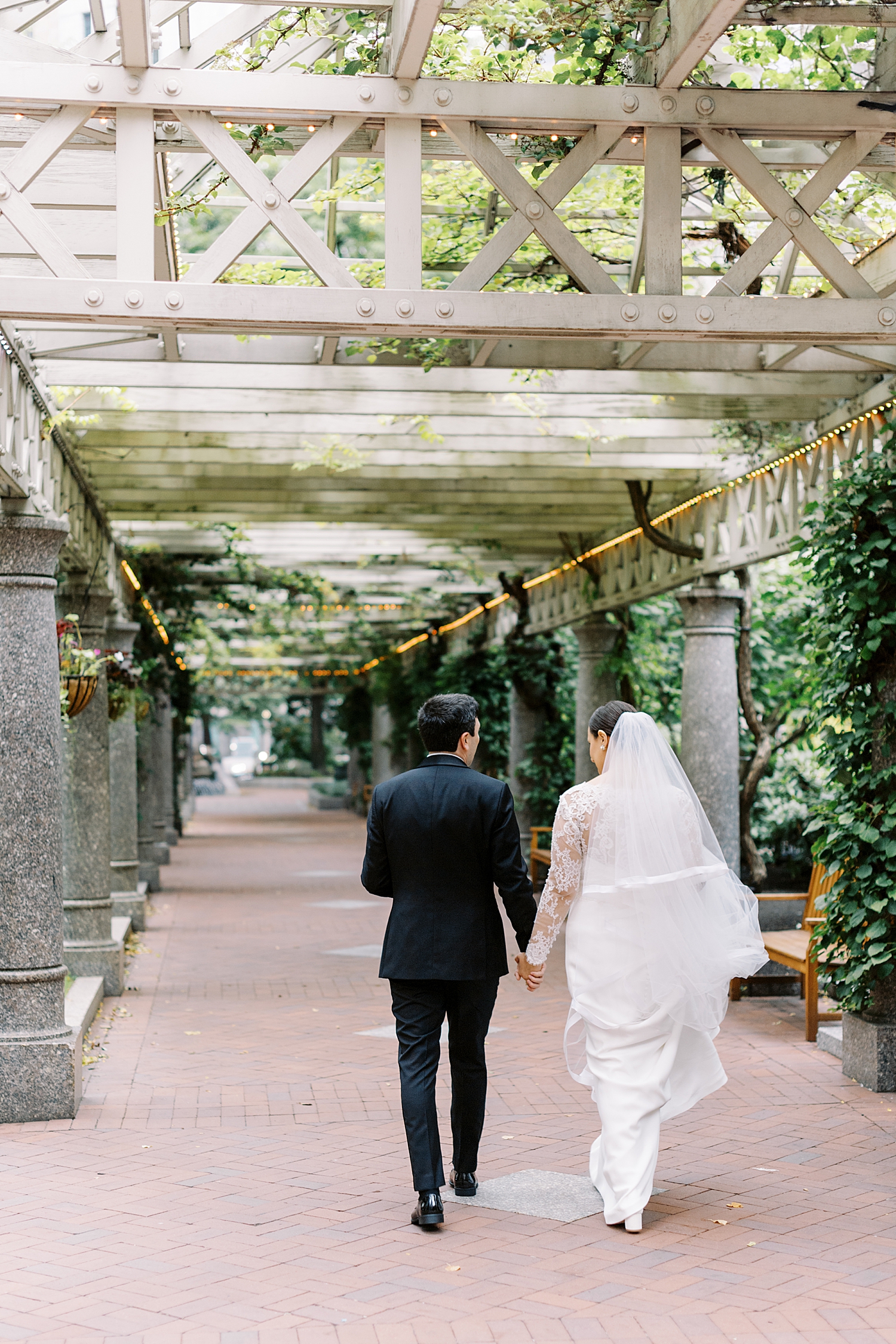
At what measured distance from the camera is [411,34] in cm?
425

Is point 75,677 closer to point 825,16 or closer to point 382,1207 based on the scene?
point 382,1207

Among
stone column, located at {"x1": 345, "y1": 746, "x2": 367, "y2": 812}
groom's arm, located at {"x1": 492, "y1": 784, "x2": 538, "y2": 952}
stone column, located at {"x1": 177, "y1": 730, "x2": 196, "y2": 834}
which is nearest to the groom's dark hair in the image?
groom's arm, located at {"x1": 492, "y1": 784, "x2": 538, "y2": 952}

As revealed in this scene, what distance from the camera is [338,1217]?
4957mm

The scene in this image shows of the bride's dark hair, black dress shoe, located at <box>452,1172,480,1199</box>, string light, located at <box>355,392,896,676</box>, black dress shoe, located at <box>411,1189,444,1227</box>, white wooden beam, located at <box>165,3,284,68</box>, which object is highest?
white wooden beam, located at <box>165,3,284,68</box>

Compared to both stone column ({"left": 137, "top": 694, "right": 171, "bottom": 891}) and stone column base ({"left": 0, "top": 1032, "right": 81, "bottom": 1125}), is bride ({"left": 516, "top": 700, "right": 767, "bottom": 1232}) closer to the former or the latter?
stone column base ({"left": 0, "top": 1032, "right": 81, "bottom": 1125})

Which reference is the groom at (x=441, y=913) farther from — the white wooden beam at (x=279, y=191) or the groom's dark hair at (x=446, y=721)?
the white wooden beam at (x=279, y=191)

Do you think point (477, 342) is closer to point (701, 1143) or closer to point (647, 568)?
point (701, 1143)

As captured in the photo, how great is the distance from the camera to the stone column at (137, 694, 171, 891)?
16.4 m

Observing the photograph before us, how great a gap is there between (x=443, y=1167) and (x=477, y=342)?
3970 mm

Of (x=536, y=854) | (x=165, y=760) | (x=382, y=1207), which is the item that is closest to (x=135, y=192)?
(x=382, y=1207)

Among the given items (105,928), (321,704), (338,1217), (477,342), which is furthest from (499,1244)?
(321,704)

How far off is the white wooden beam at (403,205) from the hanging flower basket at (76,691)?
431 cm

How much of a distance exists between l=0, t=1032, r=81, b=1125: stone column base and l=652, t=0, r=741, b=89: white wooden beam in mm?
4861

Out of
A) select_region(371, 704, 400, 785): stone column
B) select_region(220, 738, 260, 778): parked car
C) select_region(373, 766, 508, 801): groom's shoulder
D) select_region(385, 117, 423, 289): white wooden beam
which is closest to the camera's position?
select_region(385, 117, 423, 289): white wooden beam
